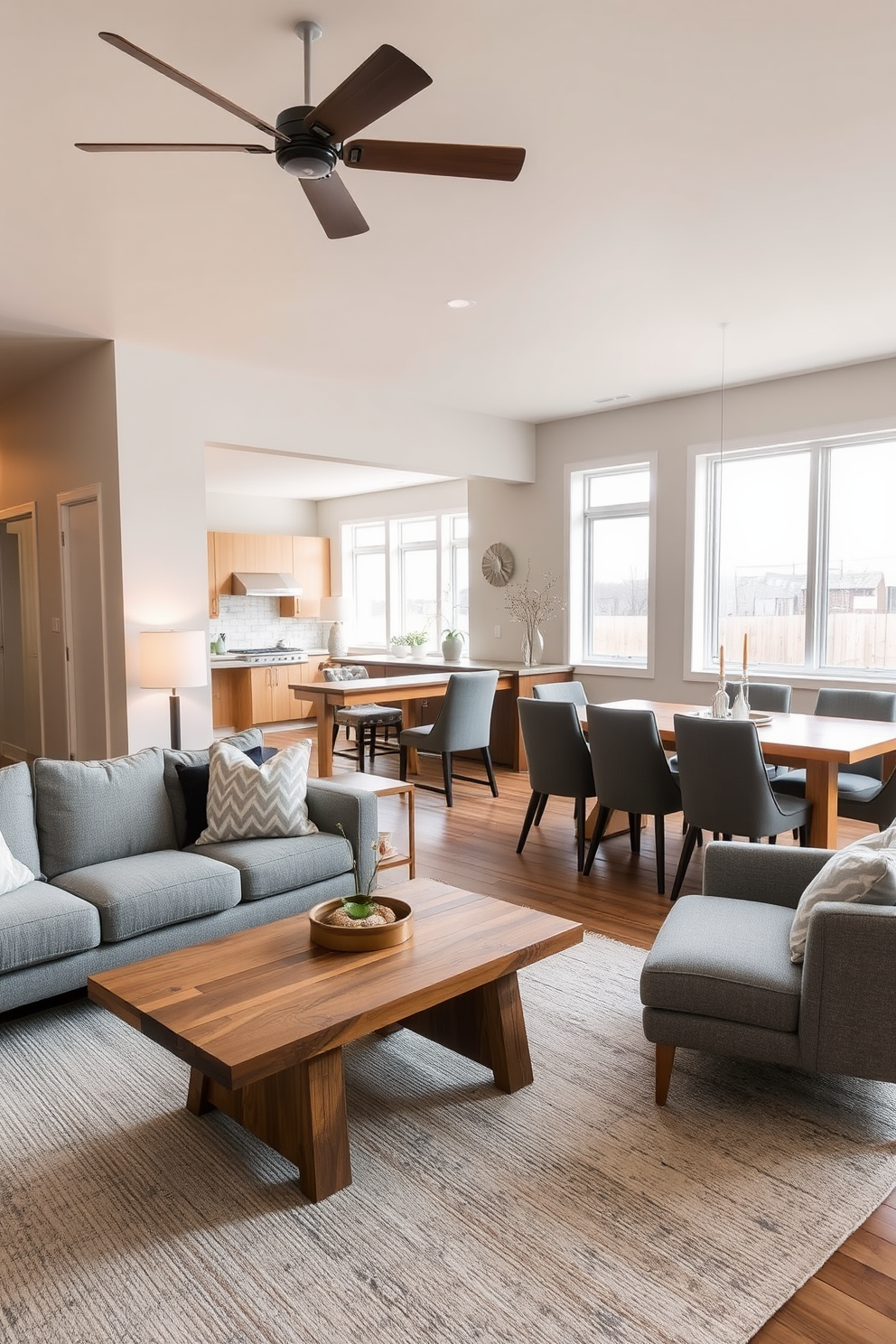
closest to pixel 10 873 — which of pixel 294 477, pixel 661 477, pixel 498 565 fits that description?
pixel 661 477

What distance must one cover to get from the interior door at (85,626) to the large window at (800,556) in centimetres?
420

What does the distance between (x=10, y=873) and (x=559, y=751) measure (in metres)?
2.64

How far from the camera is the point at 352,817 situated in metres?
3.69

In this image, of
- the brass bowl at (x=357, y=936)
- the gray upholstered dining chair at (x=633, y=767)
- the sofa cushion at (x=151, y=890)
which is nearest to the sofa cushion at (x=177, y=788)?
the sofa cushion at (x=151, y=890)

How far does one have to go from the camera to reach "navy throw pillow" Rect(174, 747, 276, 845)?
364cm

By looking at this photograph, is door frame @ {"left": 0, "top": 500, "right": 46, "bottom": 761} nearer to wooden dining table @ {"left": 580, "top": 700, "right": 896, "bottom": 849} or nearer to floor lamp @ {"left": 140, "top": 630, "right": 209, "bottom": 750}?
floor lamp @ {"left": 140, "top": 630, "right": 209, "bottom": 750}

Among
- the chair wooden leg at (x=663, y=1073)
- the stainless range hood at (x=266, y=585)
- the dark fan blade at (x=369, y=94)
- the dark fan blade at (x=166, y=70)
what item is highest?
the dark fan blade at (x=369, y=94)

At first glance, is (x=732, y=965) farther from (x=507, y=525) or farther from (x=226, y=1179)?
(x=507, y=525)

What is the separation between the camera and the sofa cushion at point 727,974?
2324mm

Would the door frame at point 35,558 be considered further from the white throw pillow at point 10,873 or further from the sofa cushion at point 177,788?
the white throw pillow at point 10,873

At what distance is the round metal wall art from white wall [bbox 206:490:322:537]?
12.2ft

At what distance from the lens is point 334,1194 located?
2.09 metres

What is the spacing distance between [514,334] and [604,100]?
2.43 metres

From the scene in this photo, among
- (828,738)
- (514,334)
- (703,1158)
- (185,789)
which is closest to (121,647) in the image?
(185,789)
